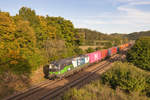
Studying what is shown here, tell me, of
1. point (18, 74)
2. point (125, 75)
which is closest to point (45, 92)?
point (18, 74)

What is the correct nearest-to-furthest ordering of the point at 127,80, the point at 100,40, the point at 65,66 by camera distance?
the point at 127,80, the point at 65,66, the point at 100,40

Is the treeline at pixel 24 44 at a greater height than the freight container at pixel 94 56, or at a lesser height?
greater

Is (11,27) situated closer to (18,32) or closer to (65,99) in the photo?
(18,32)

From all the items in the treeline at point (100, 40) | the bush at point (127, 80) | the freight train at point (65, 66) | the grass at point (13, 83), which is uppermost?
the treeline at point (100, 40)

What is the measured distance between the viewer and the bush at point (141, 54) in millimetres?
22750

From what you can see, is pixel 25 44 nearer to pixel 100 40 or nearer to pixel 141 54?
pixel 141 54

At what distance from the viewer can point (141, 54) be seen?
23.1m

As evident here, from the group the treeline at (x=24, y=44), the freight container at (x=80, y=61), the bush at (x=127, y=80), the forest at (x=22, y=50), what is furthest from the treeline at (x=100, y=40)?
the bush at (x=127, y=80)

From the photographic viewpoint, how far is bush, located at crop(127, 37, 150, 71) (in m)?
22.8

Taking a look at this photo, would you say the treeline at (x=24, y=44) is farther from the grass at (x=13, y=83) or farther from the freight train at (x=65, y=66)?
the freight train at (x=65, y=66)

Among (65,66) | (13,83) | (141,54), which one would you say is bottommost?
(13,83)

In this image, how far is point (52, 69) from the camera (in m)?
20.6

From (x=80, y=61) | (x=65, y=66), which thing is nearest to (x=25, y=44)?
(x=65, y=66)

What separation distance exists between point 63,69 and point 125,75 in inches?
504
